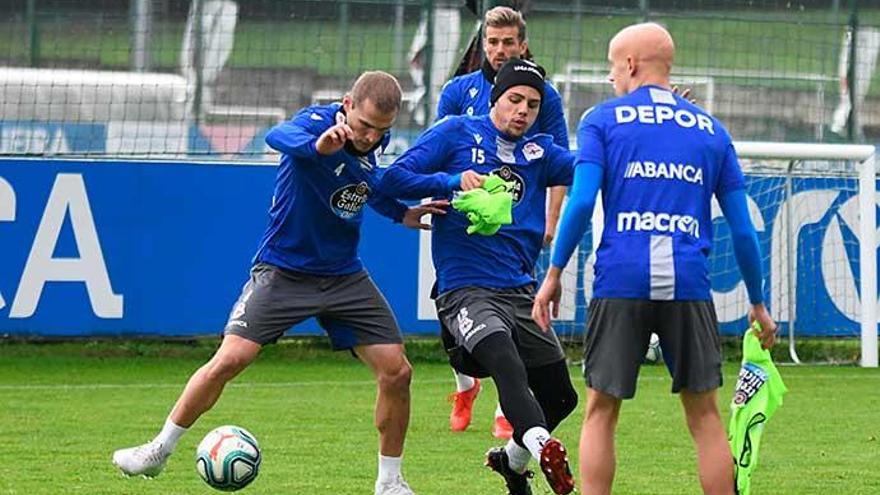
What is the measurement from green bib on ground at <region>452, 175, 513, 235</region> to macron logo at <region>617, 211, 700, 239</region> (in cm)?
132

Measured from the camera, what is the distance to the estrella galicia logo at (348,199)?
8.64 m

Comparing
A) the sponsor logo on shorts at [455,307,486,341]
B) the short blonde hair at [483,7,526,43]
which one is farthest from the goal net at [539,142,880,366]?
the sponsor logo on shorts at [455,307,486,341]

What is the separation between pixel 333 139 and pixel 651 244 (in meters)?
1.67

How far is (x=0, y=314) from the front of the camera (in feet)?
48.0

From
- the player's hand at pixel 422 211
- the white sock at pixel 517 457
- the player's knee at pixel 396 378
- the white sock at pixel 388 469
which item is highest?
the player's hand at pixel 422 211

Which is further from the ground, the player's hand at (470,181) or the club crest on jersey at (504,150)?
the club crest on jersey at (504,150)

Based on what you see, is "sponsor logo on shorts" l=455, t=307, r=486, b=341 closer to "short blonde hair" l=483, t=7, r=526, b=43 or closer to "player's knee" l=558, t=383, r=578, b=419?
"player's knee" l=558, t=383, r=578, b=419

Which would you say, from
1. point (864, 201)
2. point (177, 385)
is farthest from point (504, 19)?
point (864, 201)

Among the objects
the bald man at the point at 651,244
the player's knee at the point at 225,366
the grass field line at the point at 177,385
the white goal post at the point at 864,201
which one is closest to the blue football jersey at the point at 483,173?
the player's knee at the point at 225,366

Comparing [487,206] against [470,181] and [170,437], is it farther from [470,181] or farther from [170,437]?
[170,437]

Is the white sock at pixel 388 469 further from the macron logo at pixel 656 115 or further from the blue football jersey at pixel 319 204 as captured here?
the macron logo at pixel 656 115

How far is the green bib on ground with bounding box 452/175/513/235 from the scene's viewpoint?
8.42 meters

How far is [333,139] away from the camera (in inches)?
323

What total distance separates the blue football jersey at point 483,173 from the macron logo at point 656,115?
160 cm
